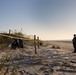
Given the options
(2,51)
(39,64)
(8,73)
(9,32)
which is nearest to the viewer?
(8,73)

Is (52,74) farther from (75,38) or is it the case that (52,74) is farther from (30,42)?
(30,42)

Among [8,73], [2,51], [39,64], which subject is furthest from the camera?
[2,51]

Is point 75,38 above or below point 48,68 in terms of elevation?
above

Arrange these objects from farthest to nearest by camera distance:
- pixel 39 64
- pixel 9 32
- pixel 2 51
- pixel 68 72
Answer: pixel 9 32 → pixel 2 51 → pixel 39 64 → pixel 68 72

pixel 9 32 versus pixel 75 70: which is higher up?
pixel 9 32

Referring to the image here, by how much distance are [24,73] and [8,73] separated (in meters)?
0.52

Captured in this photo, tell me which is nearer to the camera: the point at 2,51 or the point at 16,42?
the point at 2,51

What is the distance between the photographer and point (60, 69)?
25.3 feet

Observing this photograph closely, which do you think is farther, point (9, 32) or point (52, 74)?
point (9, 32)

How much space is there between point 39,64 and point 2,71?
1.93 metres

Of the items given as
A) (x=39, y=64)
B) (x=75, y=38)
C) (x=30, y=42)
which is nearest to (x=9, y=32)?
(x=30, y=42)

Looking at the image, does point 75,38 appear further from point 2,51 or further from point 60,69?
point 60,69

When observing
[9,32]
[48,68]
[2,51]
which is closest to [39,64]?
[48,68]

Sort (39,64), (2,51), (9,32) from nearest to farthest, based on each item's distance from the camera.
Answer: (39,64), (2,51), (9,32)
